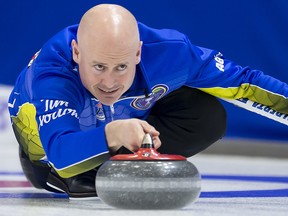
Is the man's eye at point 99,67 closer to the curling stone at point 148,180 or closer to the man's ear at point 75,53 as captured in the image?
the man's ear at point 75,53

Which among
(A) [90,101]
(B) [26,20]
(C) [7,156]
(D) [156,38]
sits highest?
(D) [156,38]

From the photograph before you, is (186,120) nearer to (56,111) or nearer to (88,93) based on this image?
(88,93)

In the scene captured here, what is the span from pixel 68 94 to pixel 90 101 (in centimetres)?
21

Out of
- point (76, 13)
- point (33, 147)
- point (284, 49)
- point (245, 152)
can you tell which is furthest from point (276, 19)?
point (33, 147)

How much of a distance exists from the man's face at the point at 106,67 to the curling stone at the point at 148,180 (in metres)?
0.35

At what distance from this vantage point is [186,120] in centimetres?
300

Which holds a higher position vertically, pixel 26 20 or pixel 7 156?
pixel 26 20

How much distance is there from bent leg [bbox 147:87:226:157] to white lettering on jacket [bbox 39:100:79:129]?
930 millimetres

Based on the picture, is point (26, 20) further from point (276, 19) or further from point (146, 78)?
point (146, 78)

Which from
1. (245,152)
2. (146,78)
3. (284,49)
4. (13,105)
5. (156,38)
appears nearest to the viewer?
(146,78)

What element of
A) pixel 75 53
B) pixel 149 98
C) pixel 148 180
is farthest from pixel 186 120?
pixel 148 180

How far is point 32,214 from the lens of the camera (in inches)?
79.5

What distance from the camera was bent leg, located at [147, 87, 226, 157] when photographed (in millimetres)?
2967

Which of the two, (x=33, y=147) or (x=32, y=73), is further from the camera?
(x=33, y=147)
